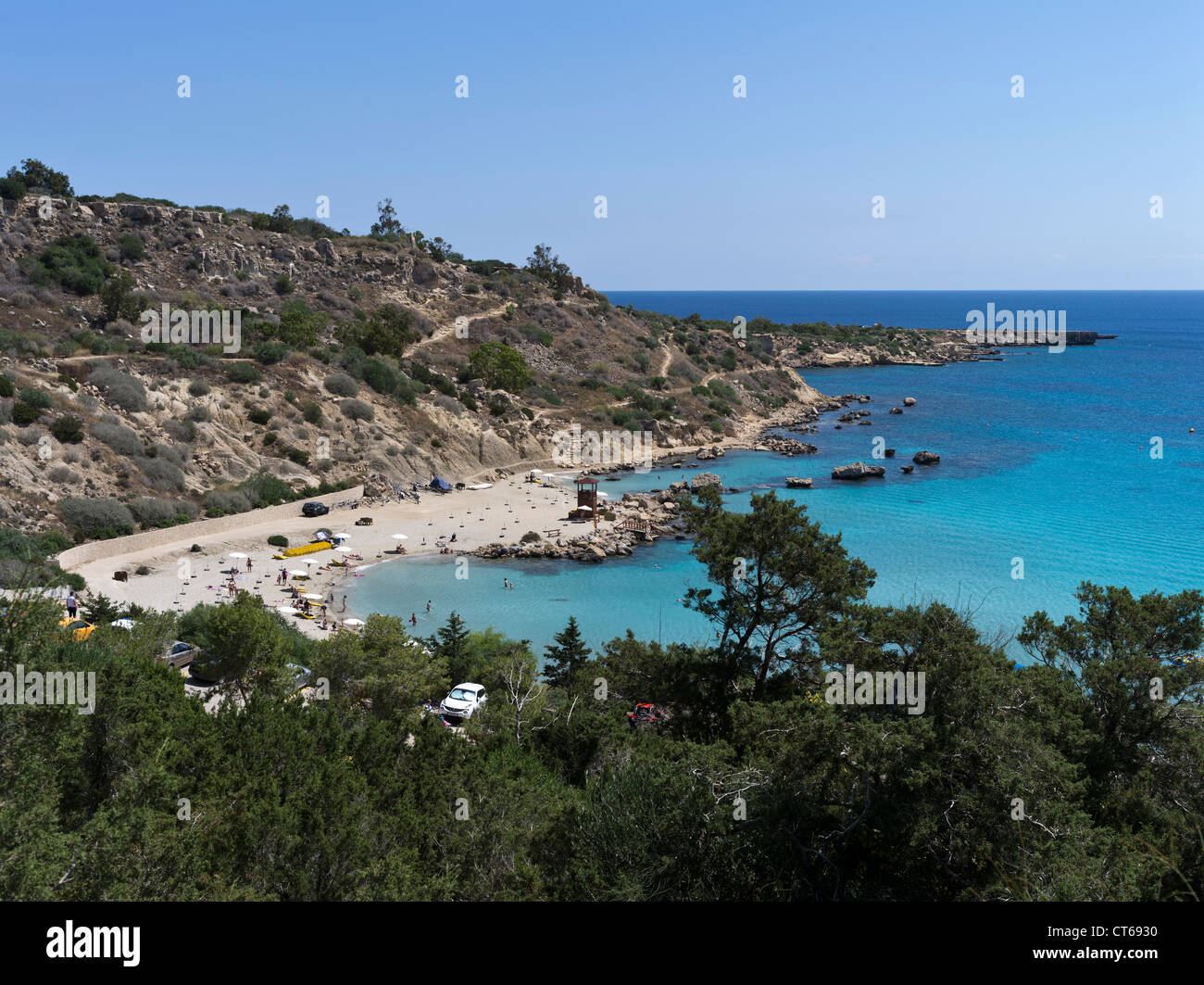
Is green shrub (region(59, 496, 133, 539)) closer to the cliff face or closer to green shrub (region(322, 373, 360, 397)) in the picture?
the cliff face

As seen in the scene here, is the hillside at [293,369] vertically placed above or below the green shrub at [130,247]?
below

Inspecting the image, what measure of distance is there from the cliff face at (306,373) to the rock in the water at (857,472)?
50.6 feet

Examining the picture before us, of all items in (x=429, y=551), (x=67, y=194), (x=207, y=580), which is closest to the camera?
Answer: (x=207, y=580)

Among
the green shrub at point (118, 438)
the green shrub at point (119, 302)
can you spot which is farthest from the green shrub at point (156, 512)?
the green shrub at point (119, 302)

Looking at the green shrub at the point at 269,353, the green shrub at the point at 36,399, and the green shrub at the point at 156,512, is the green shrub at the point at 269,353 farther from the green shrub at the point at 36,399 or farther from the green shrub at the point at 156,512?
the green shrub at the point at 156,512

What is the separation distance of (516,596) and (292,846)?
25.3 m

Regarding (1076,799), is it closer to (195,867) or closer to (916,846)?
(916,846)

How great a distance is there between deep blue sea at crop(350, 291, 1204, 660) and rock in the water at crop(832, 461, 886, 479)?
1.27 meters

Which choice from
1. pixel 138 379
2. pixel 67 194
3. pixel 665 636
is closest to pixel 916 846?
pixel 665 636

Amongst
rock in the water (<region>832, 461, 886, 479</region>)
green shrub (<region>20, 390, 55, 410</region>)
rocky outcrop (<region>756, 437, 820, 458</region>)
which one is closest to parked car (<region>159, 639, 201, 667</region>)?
green shrub (<region>20, 390, 55, 410</region>)

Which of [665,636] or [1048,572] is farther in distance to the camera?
[1048,572]

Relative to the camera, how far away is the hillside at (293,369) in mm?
42375

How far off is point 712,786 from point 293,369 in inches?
2030
